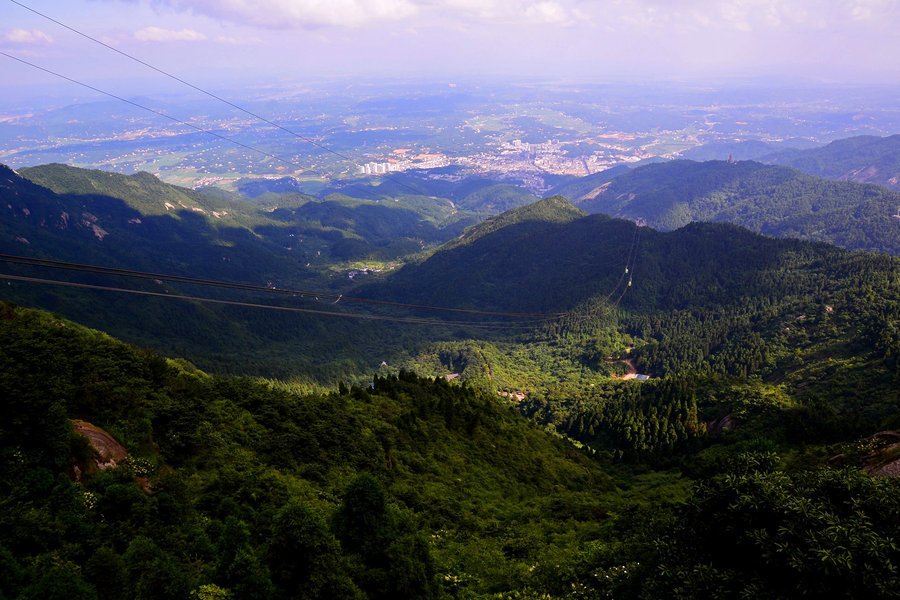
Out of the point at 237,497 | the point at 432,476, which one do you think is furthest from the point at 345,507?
the point at 432,476

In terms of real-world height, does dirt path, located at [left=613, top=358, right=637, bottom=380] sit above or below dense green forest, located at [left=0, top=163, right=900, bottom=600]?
below

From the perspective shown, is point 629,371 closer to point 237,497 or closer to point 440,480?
point 440,480

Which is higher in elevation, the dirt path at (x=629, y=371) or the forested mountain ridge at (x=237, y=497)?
the forested mountain ridge at (x=237, y=497)

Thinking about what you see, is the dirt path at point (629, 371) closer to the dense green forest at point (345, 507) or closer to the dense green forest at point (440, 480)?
the dense green forest at point (440, 480)

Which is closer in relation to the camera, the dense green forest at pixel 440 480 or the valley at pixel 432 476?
the dense green forest at pixel 440 480

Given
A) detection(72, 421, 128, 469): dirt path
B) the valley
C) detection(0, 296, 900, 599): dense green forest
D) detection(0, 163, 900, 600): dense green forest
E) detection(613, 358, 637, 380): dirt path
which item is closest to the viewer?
detection(0, 296, 900, 599): dense green forest

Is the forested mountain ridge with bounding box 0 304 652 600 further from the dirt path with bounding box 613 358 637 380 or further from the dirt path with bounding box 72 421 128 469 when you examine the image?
the dirt path with bounding box 613 358 637 380

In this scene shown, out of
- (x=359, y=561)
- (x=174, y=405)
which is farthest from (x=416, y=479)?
(x=359, y=561)

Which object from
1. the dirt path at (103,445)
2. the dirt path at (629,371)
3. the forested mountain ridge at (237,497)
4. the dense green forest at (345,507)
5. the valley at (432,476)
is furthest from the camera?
the dirt path at (629,371)

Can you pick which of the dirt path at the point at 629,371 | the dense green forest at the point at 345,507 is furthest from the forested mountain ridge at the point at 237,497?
the dirt path at the point at 629,371

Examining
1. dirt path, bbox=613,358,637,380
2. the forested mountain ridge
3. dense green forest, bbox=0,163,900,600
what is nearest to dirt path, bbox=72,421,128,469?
dense green forest, bbox=0,163,900,600

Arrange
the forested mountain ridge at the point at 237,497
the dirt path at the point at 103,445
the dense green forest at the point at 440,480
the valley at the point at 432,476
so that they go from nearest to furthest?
the dense green forest at the point at 440,480
the valley at the point at 432,476
the forested mountain ridge at the point at 237,497
the dirt path at the point at 103,445
